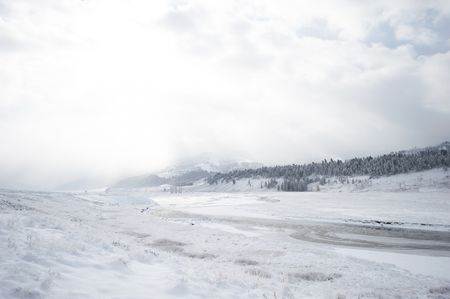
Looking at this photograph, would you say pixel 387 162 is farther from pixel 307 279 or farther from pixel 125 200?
pixel 307 279

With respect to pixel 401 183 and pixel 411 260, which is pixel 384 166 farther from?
pixel 411 260

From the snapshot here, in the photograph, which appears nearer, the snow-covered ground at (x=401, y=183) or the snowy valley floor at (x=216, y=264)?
the snowy valley floor at (x=216, y=264)

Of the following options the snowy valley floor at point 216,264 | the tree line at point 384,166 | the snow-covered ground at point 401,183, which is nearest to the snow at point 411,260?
the snowy valley floor at point 216,264

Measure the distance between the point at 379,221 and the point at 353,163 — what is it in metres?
155

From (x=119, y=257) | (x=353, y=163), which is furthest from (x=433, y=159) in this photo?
(x=119, y=257)

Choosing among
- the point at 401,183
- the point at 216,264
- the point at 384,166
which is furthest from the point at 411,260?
the point at 384,166

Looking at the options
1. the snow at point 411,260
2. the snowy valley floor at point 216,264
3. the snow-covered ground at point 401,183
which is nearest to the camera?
the snowy valley floor at point 216,264

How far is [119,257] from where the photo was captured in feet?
49.7

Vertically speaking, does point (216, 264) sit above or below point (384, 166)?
below

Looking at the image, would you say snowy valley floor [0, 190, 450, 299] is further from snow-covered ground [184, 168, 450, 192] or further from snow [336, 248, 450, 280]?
snow-covered ground [184, 168, 450, 192]

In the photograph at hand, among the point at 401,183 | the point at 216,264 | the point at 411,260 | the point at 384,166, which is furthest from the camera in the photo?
the point at 384,166

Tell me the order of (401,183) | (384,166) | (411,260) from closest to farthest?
(411,260) < (401,183) < (384,166)

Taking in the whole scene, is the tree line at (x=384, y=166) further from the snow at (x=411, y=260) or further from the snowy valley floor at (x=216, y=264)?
the snow at (x=411, y=260)

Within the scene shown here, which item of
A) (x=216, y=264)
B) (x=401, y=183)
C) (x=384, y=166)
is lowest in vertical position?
(x=216, y=264)
